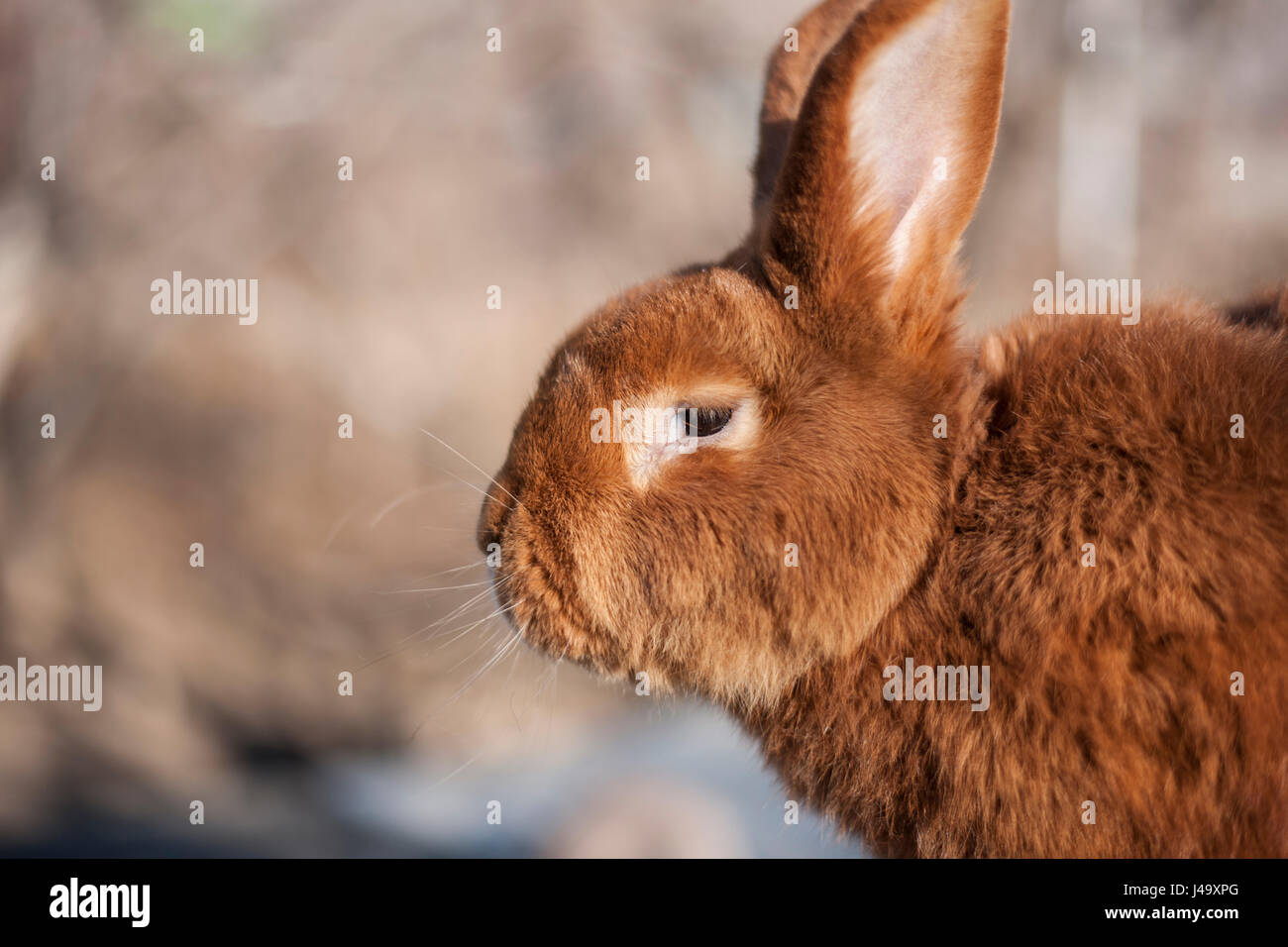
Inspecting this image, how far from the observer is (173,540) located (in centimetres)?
108

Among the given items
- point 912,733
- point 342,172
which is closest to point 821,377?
point 912,733

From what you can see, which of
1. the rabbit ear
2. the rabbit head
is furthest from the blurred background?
the rabbit head

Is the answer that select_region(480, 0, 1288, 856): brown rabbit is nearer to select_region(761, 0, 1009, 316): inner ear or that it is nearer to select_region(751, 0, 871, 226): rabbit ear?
select_region(761, 0, 1009, 316): inner ear

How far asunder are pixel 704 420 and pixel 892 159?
18 centimetres

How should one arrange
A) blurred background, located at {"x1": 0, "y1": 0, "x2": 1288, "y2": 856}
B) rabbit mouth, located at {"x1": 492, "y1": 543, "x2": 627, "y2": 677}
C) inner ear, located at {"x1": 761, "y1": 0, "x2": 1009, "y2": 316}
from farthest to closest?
blurred background, located at {"x1": 0, "y1": 0, "x2": 1288, "y2": 856}
rabbit mouth, located at {"x1": 492, "y1": 543, "x2": 627, "y2": 677}
inner ear, located at {"x1": 761, "y1": 0, "x2": 1009, "y2": 316}

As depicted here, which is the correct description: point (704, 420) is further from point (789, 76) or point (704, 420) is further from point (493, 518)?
point (789, 76)

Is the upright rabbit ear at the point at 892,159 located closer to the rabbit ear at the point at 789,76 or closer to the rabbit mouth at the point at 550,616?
the rabbit ear at the point at 789,76

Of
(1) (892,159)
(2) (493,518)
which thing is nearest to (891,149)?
(1) (892,159)

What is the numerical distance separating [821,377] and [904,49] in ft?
0.57

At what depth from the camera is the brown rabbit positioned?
51 cm

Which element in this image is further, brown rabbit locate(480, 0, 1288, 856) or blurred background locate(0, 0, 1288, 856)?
blurred background locate(0, 0, 1288, 856)

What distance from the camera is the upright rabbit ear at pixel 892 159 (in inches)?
19.4
